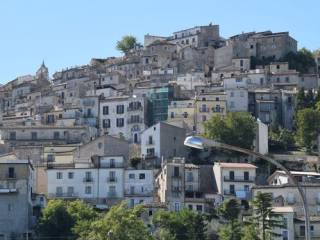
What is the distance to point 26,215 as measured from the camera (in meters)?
71.5

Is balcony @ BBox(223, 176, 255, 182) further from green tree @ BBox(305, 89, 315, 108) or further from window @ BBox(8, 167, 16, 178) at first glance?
green tree @ BBox(305, 89, 315, 108)

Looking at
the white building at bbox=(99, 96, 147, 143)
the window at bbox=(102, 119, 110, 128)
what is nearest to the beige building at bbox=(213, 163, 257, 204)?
the white building at bbox=(99, 96, 147, 143)

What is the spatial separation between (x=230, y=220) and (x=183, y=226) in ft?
14.6

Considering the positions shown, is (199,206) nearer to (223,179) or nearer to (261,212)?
(223,179)

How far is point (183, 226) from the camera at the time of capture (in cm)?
6694

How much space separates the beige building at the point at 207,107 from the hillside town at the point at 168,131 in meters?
0.11

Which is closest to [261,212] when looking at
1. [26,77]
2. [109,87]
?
[109,87]

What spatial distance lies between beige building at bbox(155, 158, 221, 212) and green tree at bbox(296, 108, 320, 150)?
13.1m

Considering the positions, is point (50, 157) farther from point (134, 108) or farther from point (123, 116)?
point (134, 108)

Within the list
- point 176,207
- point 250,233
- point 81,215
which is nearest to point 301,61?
point 176,207

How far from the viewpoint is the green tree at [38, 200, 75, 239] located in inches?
2696

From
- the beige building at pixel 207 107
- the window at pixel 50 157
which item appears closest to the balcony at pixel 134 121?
the beige building at pixel 207 107

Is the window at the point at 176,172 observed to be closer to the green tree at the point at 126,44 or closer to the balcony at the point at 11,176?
the balcony at the point at 11,176

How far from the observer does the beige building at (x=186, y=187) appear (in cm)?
7625
